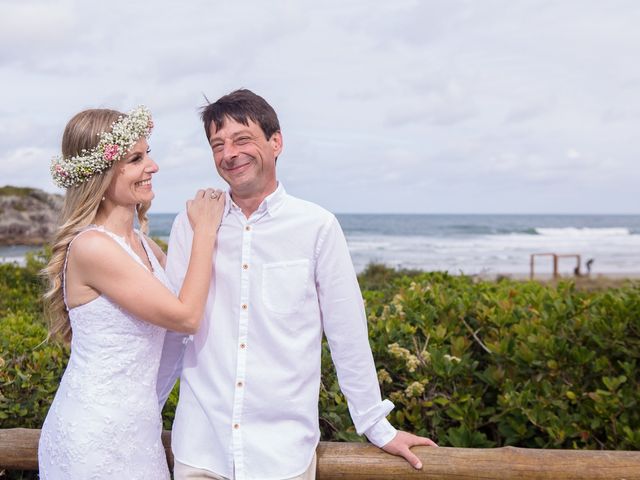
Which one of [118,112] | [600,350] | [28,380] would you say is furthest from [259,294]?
[600,350]

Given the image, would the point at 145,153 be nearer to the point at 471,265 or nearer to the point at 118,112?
the point at 118,112

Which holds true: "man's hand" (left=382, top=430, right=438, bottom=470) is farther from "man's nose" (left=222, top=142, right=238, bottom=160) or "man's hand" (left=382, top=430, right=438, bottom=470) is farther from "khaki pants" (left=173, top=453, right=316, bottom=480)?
"man's nose" (left=222, top=142, right=238, bottom=160)

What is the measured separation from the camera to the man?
2506mm

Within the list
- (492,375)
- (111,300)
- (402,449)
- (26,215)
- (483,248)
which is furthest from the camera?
(483,248)

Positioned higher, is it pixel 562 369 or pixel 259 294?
pixel 259 294

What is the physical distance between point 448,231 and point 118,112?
5969 cm

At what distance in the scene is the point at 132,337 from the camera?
2641 millimetres

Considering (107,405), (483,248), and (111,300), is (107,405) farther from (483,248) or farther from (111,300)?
(483,248)

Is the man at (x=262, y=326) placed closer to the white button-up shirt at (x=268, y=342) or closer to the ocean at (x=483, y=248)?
the white button-up shirt at (x=268, y=342)

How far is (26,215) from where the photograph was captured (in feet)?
153

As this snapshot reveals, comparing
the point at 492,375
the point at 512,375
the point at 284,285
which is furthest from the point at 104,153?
the point at 512,375

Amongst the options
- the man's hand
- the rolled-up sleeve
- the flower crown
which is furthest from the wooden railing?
the flower crown

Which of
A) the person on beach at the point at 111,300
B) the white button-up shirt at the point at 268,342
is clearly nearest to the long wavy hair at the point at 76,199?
the person on beach at the point at 111,300

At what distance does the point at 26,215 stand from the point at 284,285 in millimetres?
48472
